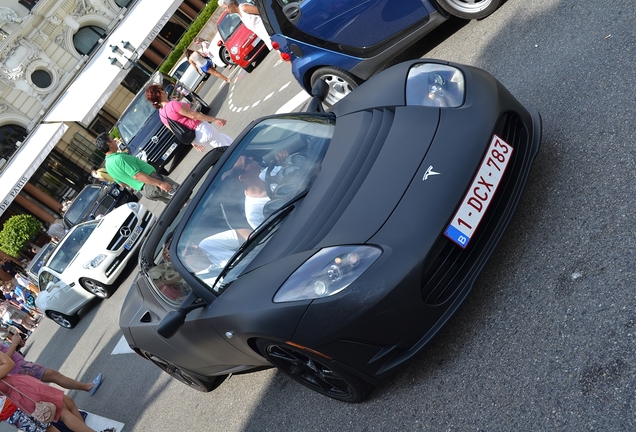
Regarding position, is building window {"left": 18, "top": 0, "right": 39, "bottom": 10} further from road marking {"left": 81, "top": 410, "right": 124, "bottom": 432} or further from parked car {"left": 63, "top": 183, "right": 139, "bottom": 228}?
road marking {"left": 81, "top": 410, "right": 124, "bottom": 432}

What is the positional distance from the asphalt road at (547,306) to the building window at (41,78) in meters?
30.0

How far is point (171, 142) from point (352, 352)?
1136 cm

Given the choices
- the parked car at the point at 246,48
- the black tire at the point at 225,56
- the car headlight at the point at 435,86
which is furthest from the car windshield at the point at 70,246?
the car headlight at the point at 435,86

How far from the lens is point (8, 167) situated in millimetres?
20828

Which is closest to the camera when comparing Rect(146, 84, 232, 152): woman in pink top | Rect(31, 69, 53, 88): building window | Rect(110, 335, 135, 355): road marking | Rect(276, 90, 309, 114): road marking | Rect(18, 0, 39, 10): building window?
Rect(110, 335, 135, 355): road marking

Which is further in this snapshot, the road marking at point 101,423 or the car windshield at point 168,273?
the road marking at point 101,423

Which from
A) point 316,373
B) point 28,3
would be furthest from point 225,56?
point 28,3

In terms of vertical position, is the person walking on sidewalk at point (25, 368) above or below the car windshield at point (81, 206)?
above

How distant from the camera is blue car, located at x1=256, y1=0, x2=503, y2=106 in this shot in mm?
5762

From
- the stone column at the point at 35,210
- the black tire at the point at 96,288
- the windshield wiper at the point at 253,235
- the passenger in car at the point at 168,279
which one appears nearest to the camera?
the windshield wiper at the point at 253,235

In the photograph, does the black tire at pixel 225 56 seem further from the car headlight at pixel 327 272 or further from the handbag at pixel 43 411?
the car headlight at pixel 327 272

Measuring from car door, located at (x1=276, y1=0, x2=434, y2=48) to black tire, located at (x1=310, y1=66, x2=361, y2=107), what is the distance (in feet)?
1.24

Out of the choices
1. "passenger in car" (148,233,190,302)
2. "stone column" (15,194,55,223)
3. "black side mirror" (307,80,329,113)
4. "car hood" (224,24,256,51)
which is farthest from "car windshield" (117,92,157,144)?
"stone column" (15,194,55,223)

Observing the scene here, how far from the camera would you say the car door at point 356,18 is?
5.74m
